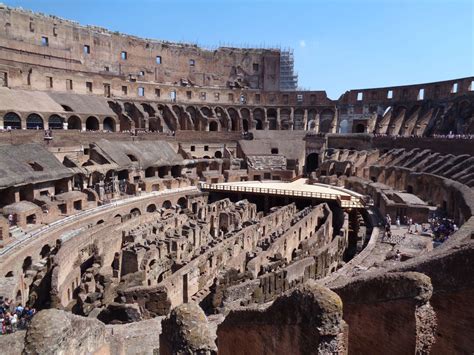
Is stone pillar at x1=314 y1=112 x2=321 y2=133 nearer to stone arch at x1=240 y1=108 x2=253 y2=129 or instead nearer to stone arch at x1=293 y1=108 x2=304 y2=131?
stone arch at x1=293 y1=108 x2=304 y2=131

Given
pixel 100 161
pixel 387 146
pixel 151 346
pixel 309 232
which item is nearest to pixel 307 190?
pixel 309 232

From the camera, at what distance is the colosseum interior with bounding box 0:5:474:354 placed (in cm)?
620

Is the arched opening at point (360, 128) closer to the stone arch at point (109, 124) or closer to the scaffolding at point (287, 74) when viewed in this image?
the scaffolding at point (287, 74)

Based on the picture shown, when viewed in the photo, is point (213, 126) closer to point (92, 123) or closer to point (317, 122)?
point (317, 122)

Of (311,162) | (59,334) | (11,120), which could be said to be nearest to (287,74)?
(311,162)

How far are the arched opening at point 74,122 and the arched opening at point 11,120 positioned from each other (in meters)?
5.44

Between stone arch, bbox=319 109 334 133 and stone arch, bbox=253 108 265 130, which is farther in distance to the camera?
stone arch, bbox=253 108 265 130

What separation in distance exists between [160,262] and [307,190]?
18473 millimetres

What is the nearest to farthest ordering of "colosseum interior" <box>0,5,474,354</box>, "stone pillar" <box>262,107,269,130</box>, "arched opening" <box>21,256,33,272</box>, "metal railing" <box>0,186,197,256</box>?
"colosseum interior" <box>0,5,474,354</box> < "arched opening" <box>21,256,33,272</box> < "metal railing" <box>0,186,197,256</box> < "stone pillar" <box>262,107,269,130</box>

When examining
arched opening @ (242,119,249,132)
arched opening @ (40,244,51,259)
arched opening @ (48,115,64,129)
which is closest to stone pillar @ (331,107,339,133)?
arched opening @ (242,119,249,132)

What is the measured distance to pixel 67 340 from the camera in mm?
4852

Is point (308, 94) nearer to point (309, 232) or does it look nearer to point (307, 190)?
point (307, 190)

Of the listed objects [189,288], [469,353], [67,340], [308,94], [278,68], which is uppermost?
[278,68]

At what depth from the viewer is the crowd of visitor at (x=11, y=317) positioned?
10.5 m
